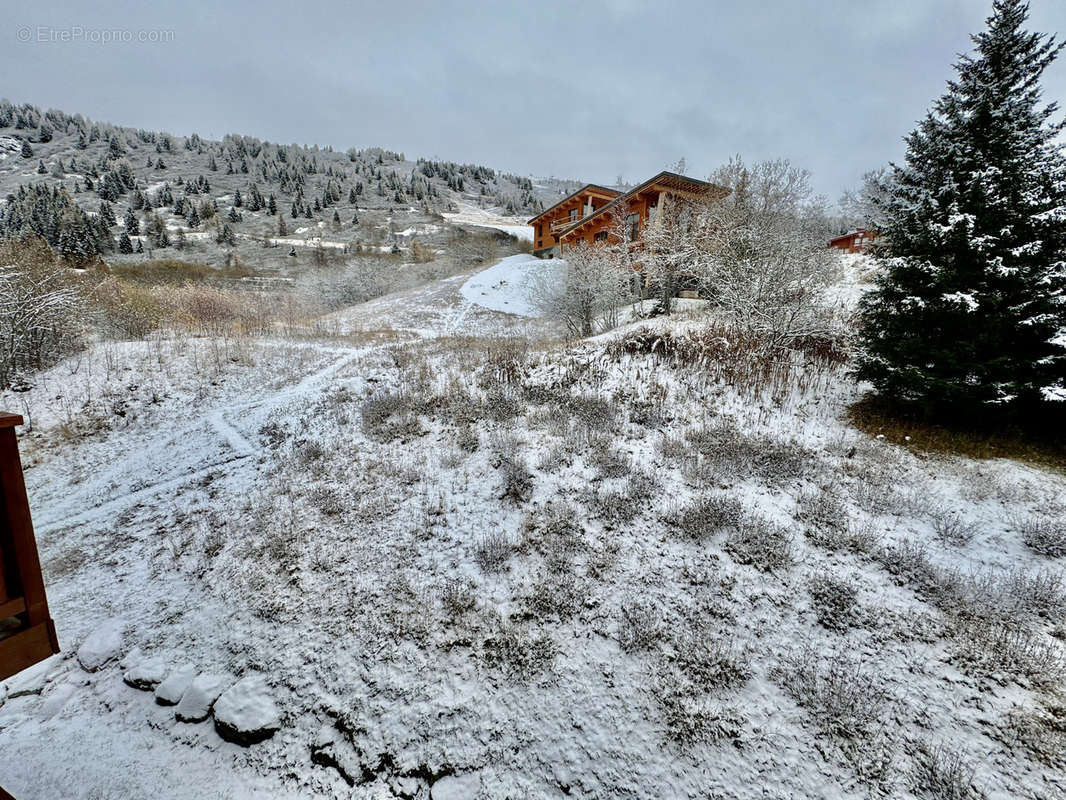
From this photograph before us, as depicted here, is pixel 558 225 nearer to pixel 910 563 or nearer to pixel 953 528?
pixel 953 528

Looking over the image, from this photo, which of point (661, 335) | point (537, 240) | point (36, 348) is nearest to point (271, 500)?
point (36, 348)

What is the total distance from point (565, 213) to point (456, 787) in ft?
144

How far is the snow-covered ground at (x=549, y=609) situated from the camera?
3012 mm

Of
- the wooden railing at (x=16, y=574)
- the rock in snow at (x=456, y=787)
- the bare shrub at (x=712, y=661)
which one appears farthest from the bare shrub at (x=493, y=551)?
the wooden railing at (x=16, y=574)

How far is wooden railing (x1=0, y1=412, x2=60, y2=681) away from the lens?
201 centimetres

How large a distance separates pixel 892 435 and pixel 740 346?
4129 millimetres

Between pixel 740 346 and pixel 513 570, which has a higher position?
pixel 740 346

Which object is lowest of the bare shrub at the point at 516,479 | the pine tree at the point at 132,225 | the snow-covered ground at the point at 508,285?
the bare shrub at the point at 516,479

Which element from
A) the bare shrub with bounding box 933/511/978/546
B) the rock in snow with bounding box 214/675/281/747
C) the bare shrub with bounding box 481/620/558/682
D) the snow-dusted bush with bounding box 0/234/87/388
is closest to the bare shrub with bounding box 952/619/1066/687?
the bare shrub with bounding box 933/511/978/546

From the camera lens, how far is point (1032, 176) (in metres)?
5.86

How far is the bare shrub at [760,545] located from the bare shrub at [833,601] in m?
0.34

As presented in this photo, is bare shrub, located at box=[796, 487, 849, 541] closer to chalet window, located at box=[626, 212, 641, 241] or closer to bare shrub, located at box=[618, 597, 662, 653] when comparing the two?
bare shrub, located at box=[618, 597, 662, 653]

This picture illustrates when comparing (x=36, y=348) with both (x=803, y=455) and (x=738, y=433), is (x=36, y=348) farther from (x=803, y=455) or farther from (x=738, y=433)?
(x=803, y=455)

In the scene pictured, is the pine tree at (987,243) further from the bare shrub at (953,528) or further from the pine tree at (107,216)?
the pine tree at (107,216)
